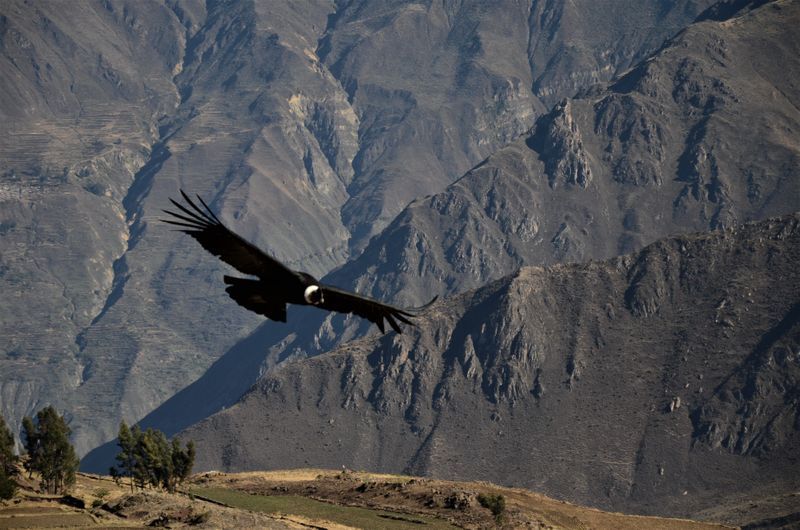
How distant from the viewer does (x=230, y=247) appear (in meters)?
57.9

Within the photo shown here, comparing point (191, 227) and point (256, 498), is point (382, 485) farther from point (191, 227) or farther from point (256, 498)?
point (191, 227)

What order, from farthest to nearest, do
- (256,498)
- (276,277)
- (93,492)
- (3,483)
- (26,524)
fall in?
1. (256,498)
2. (93,492)
3. (3,483)
4. (26,524)
5. (276,277)

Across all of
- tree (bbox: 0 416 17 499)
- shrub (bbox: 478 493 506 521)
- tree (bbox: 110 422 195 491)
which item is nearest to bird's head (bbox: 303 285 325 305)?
tree (bbox: 0 416 17 499)

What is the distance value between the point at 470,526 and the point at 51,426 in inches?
1511

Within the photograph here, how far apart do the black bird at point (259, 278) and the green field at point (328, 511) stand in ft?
214

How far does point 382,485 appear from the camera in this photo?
144 m

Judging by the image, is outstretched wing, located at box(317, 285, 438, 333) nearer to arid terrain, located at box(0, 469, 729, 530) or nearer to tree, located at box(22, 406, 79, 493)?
arid terrain, located at box(0, 469, 729, 530)

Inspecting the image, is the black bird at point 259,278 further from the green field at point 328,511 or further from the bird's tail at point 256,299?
the green field at point 328,511

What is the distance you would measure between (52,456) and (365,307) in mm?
71456

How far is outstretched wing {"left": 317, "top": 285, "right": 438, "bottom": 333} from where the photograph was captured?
191ft

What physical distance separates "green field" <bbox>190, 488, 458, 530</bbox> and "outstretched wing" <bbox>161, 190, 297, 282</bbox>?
215 feet

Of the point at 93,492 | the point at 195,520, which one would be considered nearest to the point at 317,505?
the point at 93,492

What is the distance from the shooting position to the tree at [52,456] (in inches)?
4884

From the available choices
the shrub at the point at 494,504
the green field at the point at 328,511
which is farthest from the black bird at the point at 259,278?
the shrub at the point at 494,504
